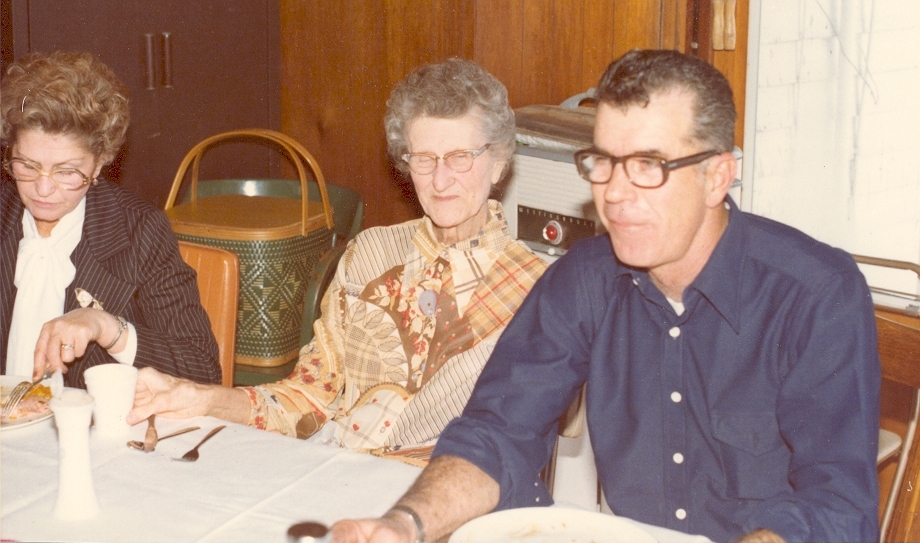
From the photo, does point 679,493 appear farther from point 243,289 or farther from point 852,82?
point 243,289

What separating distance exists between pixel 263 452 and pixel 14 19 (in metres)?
2.12

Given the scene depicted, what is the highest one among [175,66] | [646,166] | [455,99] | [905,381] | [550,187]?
[175,66]

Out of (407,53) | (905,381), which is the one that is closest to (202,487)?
(905,381)

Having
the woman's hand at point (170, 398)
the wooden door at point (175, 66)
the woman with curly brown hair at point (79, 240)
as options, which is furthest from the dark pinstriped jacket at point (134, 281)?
the wooden door at point (175, 66)

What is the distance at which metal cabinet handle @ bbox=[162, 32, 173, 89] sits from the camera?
3602 mm

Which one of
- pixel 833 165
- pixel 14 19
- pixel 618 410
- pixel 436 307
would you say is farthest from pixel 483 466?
pixel 14 19

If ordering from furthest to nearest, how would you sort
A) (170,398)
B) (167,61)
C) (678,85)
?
(167,61)
(170,398)
(678,85)

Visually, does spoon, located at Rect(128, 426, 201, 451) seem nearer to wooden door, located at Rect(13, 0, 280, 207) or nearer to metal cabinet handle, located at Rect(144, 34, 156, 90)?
wooden door, located at Rect(13, 0, 280, 207)

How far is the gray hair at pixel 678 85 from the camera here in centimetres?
150

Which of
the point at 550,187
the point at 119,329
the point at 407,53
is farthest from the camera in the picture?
the point at 407,53

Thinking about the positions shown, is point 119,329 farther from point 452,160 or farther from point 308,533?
point 308,533

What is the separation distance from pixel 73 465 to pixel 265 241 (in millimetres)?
1942

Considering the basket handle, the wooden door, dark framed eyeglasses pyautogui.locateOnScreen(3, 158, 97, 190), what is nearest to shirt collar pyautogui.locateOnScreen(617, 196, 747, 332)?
dark framed eyeglasses pyautogui.locateOnScreen(3, 158, 97, 190)

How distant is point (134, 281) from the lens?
2109 mm
